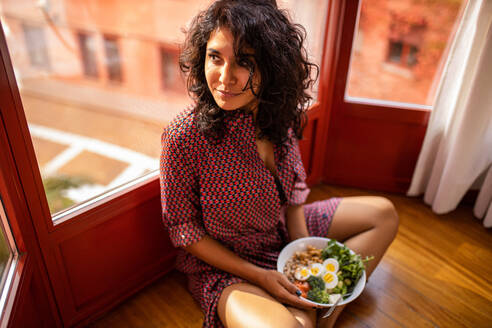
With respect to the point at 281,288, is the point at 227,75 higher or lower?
higher

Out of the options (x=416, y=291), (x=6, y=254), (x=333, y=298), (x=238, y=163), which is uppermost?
(x=238, y=163)

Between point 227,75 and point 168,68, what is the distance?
5.37 meters

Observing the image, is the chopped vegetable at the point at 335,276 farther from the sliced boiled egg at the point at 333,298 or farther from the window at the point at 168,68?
the window at the point at 168,68

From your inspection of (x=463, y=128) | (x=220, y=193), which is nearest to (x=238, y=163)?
(x=220, y=193)

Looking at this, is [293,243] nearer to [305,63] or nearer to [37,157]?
[305,63]

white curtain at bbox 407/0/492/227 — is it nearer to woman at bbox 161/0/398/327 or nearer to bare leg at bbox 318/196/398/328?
bare leg at bbox 318/196/398/328

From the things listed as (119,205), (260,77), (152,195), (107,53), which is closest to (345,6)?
(260,77)

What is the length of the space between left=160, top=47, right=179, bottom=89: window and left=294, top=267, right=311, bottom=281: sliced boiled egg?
4.97 m

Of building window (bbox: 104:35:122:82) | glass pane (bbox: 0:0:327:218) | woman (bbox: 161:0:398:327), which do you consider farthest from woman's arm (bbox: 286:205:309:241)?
building window (bbox: 104:35:122:82)

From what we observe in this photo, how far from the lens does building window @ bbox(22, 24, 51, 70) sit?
5156 mm

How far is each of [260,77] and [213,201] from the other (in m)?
0.44

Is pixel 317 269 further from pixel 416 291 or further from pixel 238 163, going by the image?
pixel 416 291

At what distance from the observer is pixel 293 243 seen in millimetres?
1386

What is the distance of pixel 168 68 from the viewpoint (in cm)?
605
